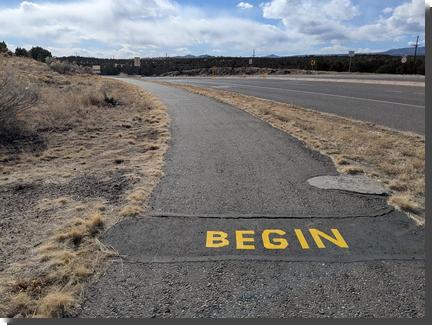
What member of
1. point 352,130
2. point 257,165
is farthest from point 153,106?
point 257,165

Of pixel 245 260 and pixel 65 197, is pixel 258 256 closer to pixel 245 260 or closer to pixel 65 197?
pixel 245 260

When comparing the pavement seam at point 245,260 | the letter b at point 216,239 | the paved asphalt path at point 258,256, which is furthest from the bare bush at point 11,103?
the pavement seam at point 245,260

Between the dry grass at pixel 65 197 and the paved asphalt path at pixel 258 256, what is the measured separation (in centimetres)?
27

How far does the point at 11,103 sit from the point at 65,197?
612 centimetres

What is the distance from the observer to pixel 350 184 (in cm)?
645

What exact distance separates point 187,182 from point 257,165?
160 cm

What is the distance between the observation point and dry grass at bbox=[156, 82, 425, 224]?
612cm

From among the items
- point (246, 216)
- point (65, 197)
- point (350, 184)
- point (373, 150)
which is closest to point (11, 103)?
point (65, 197)

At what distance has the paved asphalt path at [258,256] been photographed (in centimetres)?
333

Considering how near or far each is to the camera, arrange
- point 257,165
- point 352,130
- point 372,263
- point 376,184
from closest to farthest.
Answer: point 372,263 < point 376,184 < point 257,165 < point 352,130

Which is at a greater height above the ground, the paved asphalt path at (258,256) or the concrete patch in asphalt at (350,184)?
the concrete patch in asphalt at (350,184)

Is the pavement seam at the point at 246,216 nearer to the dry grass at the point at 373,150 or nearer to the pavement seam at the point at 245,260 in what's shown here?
the dry grass at the point at 373,150

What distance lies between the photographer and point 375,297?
3.40m

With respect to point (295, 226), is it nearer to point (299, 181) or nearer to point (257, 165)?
point (299, 181)
